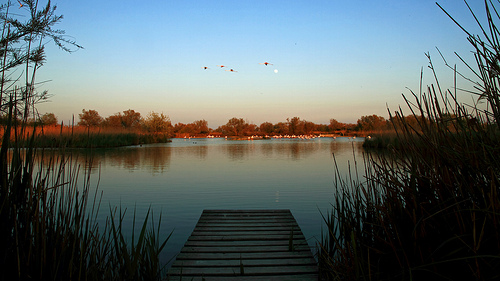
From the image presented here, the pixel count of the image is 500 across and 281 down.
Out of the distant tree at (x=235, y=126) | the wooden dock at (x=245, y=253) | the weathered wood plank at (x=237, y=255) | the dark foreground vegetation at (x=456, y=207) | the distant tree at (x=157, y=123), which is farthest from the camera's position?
the distant tree at (x=235, y=126)

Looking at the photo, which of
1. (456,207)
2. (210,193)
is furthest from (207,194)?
(456,207)

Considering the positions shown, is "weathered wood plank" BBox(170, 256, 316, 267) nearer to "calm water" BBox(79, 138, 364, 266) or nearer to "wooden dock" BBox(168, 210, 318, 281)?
"wooden dock" BBox(168, 210, 318, 281)

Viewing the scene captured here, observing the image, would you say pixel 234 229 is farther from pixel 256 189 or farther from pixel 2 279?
pixel 256 189

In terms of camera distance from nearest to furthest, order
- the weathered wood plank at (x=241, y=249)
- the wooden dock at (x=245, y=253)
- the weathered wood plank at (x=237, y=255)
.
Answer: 1. the wooden dock at (x=245, y=253)
2. the weathered wood plank at (x=237, y=255)
3. the weathered wood plank at (x=241, y=249)

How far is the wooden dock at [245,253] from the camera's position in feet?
8.50

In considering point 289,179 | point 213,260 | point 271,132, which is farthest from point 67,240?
point 271,132

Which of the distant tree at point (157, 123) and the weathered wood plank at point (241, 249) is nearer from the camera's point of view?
the weathered wood plank at point (241, 249)

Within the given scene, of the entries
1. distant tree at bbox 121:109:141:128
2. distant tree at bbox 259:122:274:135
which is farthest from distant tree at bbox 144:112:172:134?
distant tree at bbox 259:122:274:135

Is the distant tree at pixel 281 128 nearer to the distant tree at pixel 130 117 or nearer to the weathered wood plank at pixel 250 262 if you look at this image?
the distant tree at pixel 130 117

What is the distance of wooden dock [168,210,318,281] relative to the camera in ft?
8.50

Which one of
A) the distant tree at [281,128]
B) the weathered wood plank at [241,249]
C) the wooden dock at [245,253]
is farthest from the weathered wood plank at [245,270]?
the distant tree at [281,128]

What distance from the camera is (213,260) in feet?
9.46

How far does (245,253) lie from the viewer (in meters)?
3.04

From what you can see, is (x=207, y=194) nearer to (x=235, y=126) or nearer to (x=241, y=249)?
(x=241, y=249)
